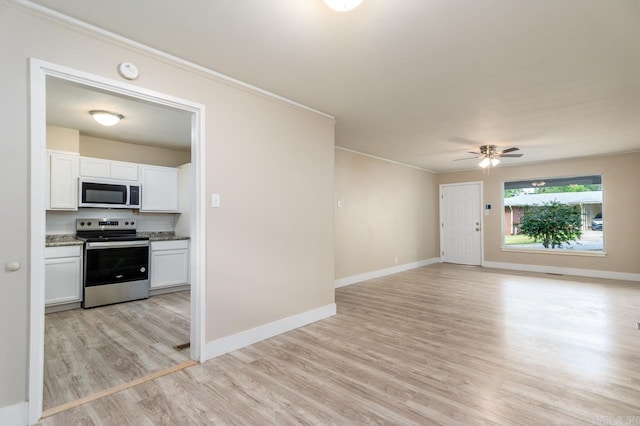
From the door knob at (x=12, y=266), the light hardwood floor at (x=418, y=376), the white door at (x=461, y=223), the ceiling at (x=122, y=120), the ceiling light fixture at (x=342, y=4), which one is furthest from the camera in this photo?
the white door at (x=461, y=223)

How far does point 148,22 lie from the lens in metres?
2.05

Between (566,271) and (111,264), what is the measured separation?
8416 millimetres

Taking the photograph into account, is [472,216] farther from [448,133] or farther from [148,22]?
[148,22]

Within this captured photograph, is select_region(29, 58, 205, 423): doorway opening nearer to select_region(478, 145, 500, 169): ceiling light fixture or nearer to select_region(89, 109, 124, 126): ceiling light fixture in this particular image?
select_region(89, 109, 124, 126): ceiling light fixture

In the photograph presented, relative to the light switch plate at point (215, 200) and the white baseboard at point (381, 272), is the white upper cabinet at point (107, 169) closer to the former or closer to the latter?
the light switch plate at point (215, 200)

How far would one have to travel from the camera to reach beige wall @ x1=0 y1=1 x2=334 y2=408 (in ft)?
6.01

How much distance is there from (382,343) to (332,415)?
47.7 inches

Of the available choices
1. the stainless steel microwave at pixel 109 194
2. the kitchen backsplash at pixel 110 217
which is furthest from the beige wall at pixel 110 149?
the kitchen backsplash at pixel 110 217

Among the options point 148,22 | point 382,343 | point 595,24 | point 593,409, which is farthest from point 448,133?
point 148,22

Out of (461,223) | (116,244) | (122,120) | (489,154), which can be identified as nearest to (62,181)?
(116,244)

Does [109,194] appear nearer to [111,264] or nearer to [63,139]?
[63,139]

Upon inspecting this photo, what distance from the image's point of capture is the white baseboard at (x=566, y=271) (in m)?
5.97

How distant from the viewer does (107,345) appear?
2990 mm

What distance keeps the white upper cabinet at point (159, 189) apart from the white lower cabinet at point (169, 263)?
Result: 68cm
